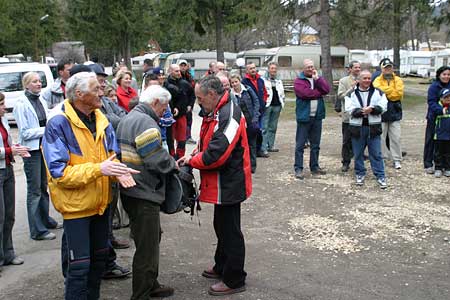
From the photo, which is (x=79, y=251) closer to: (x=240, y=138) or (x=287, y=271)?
(x=240, y=138)

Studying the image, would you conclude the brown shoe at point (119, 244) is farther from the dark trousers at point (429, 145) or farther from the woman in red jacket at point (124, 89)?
the dark trousers at point (429, 145)

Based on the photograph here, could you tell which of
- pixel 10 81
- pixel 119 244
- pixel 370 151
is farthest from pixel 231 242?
pixel 10 81

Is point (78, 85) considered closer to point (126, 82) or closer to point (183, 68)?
point (126, 82)

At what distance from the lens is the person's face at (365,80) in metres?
7.87

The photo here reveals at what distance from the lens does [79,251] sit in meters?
3.59

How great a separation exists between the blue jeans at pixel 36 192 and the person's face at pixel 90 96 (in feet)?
7.30

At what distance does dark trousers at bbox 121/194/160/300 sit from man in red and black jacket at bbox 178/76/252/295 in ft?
1.84

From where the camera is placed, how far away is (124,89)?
6793 mm

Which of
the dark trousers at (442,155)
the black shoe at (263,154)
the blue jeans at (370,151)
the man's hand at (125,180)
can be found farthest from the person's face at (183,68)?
the man's hand at (125,180)

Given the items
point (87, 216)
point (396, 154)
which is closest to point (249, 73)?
point (396, 154)

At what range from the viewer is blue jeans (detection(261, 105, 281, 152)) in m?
10.9

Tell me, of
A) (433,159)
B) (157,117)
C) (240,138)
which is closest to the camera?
(157,117)

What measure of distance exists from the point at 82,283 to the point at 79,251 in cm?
26

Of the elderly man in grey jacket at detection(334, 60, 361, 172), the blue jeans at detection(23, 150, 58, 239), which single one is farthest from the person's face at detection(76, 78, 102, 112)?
the elderly man in grey jacket at detection(334, 60, 361, 172)
